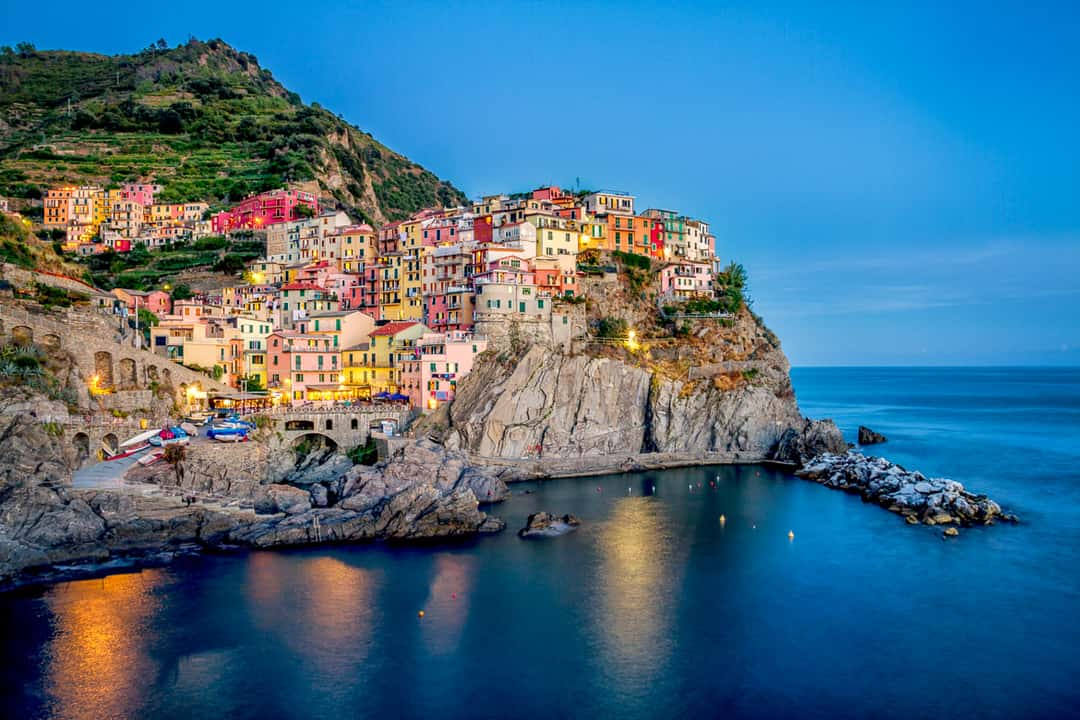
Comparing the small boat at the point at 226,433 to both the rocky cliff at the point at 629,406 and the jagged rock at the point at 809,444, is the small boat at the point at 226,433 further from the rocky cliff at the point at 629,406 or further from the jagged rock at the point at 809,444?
the jagged rock at the point at 809,444

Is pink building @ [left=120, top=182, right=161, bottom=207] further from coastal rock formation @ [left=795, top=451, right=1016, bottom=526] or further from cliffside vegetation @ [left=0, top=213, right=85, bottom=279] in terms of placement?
coastal rock formation @ [left=795, top=451, right=1016, bottom=526]

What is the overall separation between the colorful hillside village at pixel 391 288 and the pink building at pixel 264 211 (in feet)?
0.55

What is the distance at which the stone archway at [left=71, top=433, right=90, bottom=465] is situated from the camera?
107 ft

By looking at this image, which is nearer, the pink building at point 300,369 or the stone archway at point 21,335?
the stone archway at point 21,335

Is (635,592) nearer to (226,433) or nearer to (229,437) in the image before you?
(229,437)

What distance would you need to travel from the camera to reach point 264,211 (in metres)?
71.9

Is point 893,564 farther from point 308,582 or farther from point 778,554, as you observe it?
point 308,582

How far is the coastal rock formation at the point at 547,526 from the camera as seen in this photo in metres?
32.7

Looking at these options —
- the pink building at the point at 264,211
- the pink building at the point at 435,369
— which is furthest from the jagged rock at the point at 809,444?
the pink building at the point at 264,211

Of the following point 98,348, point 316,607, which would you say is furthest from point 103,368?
point 316,607

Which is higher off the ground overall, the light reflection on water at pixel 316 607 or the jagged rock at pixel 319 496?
the jagged rock at pixel 319 496

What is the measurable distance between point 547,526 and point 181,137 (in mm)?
87140

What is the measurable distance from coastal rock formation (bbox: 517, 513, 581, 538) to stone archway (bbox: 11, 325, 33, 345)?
24373 mm

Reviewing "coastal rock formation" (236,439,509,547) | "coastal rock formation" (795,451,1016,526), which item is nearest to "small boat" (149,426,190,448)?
"coastal rock formation" (236,439,509,547)
